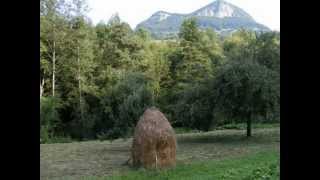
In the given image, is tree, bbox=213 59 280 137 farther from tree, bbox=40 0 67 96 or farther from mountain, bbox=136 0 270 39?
mountain, bbox=136 0 270 39

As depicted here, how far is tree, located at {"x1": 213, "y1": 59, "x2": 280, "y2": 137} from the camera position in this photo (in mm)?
10281

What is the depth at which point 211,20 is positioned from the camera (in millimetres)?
17969

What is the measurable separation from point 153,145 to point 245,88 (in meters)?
3.72

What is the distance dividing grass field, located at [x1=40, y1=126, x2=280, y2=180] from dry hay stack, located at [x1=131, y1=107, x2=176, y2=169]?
237 mm

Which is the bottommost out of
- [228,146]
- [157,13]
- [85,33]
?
[228,146]

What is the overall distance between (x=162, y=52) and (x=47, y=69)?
3.49 meters

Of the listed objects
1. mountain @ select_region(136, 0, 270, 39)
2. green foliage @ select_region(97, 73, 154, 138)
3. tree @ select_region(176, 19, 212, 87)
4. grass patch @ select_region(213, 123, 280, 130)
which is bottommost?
grass patch @ select_region(213, 123, 280, 130)

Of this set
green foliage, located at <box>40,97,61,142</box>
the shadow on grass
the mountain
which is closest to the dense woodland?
green foliage, located at <box>40,97,61,142</box>

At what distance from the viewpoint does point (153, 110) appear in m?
7.66

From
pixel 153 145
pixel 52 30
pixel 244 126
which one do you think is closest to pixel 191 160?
pixel 153 145

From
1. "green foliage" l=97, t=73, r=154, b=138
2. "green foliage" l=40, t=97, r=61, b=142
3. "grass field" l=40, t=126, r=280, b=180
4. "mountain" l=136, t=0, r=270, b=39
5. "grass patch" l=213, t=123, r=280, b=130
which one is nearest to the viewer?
"grass field" l=40, t=126, r=280, b=180
